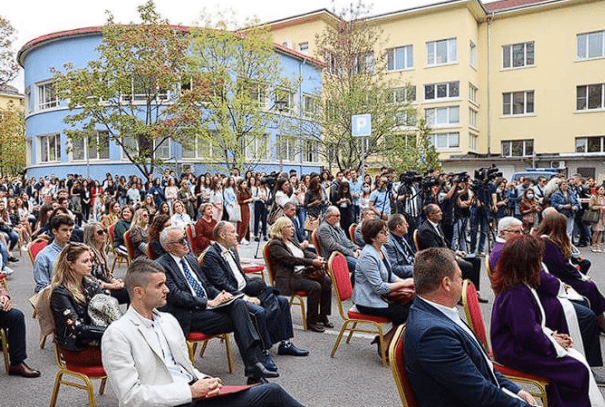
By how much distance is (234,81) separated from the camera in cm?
2261

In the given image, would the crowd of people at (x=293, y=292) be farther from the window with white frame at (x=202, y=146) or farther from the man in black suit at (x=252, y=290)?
the window with white frame at (x=202, y=146)

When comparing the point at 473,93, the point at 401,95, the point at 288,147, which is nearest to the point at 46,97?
the point at 288,147

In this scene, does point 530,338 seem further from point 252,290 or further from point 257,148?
point 257,148

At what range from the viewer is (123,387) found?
277 cm

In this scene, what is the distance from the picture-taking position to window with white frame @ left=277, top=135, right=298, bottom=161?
25.7 meters

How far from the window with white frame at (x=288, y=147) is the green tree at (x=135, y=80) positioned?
504 centimetres

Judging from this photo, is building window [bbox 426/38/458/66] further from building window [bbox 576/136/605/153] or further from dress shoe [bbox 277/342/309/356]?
dress shoe [bbox 277/342/309/356]

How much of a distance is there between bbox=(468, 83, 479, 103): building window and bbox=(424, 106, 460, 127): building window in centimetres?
141

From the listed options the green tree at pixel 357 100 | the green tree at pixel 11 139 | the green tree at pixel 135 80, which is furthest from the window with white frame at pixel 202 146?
the green tree at pixel 11 139

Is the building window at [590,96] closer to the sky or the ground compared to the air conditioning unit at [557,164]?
closer to the sky

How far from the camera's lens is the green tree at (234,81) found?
22.0m

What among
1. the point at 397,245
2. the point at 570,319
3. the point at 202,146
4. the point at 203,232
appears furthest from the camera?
the point at 202,146

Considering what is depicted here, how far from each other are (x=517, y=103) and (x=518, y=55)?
319cm

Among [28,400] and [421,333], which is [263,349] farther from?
[421,333]
